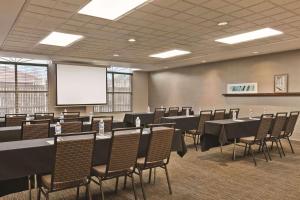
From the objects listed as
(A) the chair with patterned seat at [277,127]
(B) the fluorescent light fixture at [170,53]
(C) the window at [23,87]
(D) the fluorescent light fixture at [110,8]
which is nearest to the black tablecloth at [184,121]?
(A) the chair with patterned seat at [277,127]

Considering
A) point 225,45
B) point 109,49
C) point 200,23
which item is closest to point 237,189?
point 200,23

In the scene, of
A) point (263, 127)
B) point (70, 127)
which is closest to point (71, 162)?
point (70, 127)

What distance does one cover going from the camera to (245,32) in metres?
5.54

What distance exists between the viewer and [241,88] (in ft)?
27.4

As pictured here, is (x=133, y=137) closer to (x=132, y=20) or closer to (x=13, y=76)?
(x=132, y=20)

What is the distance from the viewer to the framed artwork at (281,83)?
282 inches

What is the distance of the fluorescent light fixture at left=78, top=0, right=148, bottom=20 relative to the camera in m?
3.85

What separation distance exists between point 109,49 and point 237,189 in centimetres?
546

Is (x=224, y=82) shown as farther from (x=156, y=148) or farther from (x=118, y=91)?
(x=156, y=148)

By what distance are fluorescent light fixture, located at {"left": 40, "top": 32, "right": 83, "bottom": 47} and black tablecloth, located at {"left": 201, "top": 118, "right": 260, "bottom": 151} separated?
3.77 metres

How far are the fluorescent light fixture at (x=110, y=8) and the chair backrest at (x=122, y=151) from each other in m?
2.24

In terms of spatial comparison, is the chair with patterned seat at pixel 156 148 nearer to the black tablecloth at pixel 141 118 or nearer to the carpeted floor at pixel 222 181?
the carpeted floor at pixel 222 181

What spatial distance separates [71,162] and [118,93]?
9.33 metres

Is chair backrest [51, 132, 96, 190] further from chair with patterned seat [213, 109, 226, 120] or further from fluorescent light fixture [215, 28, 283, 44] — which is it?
fluorescent light fixture [215, 28, 283, 44]
